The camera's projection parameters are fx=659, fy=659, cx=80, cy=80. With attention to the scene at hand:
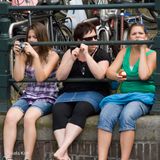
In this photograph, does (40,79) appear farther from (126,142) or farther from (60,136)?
(126,142)

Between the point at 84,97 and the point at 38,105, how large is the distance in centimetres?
43

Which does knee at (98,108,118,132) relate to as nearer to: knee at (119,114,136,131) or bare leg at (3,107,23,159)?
knee at (119,114,136,131)

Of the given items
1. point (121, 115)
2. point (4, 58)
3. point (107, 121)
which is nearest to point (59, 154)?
point (107, 121)

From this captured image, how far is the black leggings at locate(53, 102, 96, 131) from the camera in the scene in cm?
573

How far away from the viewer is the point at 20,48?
5.95 meters

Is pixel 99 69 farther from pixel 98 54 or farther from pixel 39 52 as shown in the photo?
pixel 39 52

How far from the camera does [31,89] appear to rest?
615 cm

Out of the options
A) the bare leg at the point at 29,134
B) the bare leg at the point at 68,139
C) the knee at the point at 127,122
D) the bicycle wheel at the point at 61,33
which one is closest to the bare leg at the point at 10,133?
the bare leg at the point at 29,134

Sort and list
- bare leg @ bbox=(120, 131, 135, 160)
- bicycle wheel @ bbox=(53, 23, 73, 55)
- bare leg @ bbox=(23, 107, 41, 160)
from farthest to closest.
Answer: bicycle wheel @ bbox=(53, 23, 73, 55)
bare leg @ bbox=(23, 107, 41, 160)
bare leg @ bbox=(120, 131, 135, 160)

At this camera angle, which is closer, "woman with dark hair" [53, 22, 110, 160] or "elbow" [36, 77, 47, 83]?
"woman with dark hair" [53, 22, 110, 160]

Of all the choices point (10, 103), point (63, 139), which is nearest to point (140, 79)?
point (63, 139)

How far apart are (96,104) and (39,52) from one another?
2.55 feet

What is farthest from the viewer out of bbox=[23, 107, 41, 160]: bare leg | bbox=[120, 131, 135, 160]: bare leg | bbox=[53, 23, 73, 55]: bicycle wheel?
bbox=[53, 23, 73, 55]: bicycle wheel

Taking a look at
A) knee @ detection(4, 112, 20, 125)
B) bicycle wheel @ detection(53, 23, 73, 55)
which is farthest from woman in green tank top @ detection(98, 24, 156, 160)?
bicycle wheel @ detection(53, 23, 73, 55)
